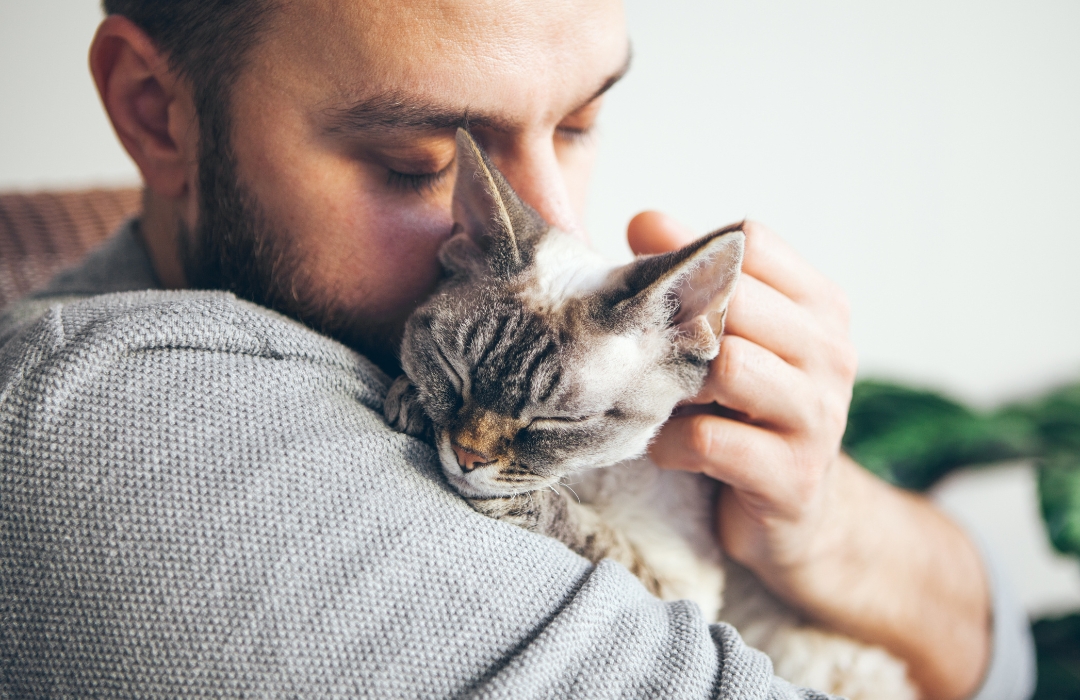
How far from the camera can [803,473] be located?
1219 mm

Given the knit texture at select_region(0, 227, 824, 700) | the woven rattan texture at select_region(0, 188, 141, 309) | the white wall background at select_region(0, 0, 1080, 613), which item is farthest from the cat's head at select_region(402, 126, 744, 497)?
the white wall background at select_region(0, 0, 1080, 613)

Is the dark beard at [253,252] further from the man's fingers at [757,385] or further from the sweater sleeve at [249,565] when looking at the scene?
the man's fingers at [757,385]

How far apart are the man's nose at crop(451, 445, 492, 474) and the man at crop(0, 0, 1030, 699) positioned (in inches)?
2.0

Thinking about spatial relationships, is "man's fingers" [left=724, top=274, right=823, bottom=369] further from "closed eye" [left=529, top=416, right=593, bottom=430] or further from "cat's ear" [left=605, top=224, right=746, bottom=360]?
"closed eye" [left=529, top=416, right=593, bottom=430]

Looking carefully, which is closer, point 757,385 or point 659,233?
point 757,385

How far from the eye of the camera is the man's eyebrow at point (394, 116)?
1.10 metres

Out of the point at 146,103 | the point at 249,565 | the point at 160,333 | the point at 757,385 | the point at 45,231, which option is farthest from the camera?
the point at 45,231

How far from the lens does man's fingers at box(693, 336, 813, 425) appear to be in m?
1.11

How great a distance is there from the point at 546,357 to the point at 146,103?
0.98 meters

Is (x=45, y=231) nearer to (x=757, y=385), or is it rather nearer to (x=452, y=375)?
(x=452, y=375)

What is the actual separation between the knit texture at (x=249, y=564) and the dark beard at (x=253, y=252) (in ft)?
1.10

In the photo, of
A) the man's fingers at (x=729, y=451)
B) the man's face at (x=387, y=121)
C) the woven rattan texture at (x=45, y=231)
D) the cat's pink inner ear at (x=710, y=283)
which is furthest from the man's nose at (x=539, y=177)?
the woven rattan texture at (x=45, y=231)

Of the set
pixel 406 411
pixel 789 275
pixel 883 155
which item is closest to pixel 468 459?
pixel 406 411

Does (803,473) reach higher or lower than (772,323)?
lower
